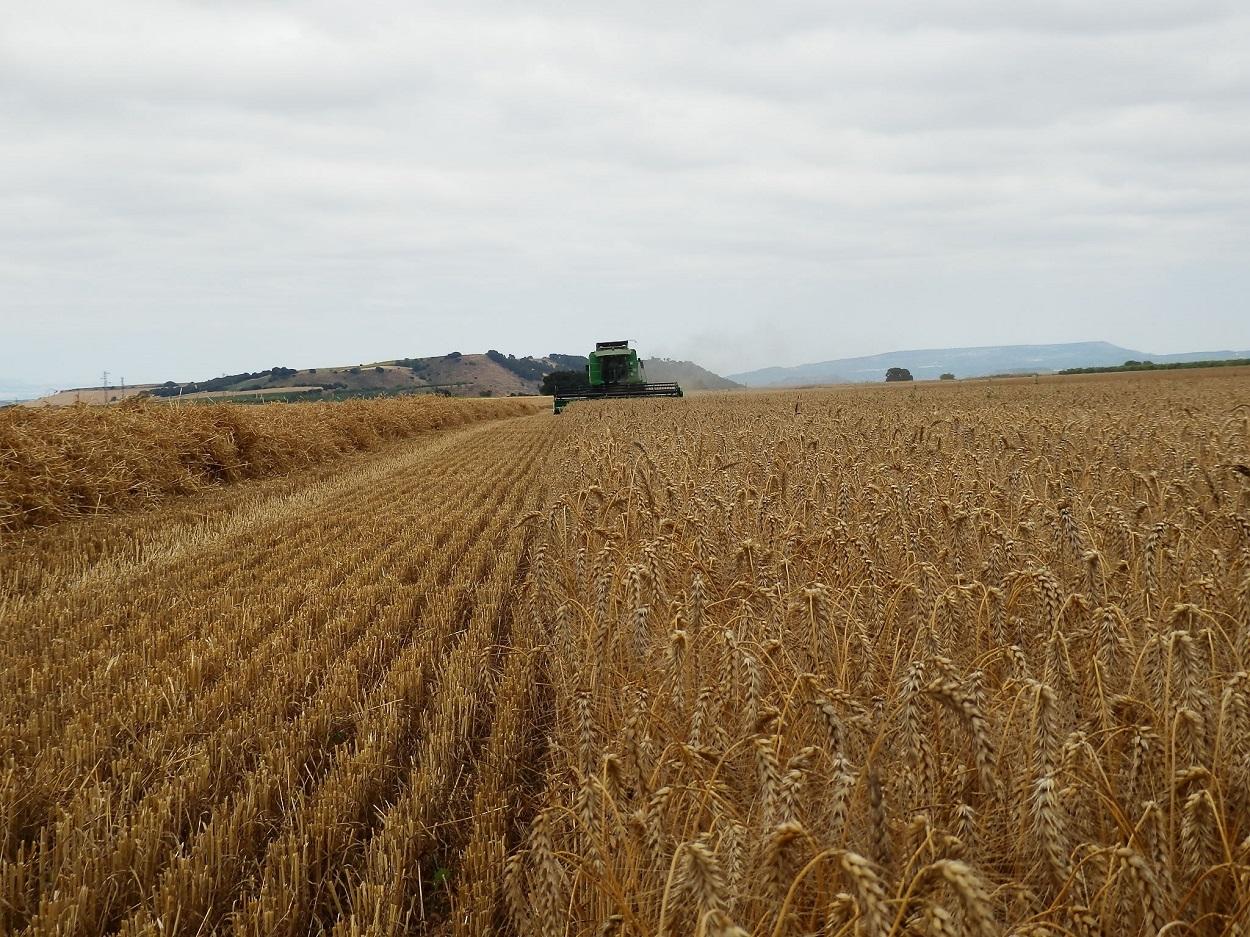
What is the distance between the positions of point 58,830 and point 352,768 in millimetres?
1027

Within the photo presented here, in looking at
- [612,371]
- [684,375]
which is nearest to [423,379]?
[684,375]

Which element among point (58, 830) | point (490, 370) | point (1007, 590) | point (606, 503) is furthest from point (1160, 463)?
point (490, 370)

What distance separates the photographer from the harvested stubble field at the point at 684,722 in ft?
5.80

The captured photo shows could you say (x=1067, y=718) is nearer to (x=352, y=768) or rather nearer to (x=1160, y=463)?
(x=352, y=768)

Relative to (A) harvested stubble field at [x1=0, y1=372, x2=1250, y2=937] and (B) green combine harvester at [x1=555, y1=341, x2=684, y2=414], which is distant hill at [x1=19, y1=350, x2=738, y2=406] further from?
(A) harvested stubble field at [x1=0, y1=372, x2=1250, y2=937]

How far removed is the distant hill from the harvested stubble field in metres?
49.2

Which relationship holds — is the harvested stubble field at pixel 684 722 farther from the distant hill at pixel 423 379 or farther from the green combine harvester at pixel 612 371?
the distant hill at pixel 423 379

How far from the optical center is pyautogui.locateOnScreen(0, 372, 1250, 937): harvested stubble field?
1.77m

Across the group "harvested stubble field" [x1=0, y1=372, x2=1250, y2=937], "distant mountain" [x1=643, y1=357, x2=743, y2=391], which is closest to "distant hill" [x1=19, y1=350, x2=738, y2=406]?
"distant mountain" [x1=643, y1=357, x2=743, y2=391]

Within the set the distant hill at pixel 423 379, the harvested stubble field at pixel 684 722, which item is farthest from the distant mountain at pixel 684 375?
the harvested stubble field at pixel 684 722

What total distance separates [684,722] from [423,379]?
128070 millimetres

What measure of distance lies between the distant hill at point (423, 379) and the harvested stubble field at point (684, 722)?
161 ft

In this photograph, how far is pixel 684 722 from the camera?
2.97 meters

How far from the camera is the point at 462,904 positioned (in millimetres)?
2615
